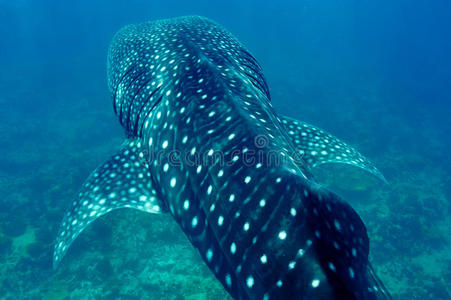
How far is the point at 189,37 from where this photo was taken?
4441 millimetres

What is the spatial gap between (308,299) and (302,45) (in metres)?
38.3

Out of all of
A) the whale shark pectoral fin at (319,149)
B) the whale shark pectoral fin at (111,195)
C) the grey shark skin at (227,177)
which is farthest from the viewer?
the whale shark pectoral fin at (319,149)

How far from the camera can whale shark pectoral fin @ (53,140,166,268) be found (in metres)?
3.39

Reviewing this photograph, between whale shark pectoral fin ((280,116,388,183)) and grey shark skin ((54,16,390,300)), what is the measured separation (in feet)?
0.06

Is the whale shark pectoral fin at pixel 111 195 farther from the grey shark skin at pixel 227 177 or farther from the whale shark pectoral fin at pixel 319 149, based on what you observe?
the whale shark pectoral fin at pixel 319 149

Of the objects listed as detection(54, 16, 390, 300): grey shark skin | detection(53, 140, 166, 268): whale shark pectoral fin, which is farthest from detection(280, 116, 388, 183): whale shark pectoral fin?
detection(53, 140, 166, 268): whale shark pectoral fin

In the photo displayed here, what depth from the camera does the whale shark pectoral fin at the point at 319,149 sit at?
3.82m

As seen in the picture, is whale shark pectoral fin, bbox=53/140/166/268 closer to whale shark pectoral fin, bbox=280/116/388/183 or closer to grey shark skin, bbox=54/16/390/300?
grey shark skin, bbox=54/16/390/300

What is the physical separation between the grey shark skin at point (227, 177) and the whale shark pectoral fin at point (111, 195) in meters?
0.01

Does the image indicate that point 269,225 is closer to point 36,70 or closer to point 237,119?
point 237,119

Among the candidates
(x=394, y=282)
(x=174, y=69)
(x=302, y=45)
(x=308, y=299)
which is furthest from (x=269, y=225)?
(x=302, y=45)

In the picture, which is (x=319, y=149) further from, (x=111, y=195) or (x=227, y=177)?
(x=111, y=195)

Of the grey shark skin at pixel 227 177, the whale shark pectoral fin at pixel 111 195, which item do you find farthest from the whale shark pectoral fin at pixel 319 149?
the whale shark pectoral fin at pixel 111 195

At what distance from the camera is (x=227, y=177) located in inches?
95.1
